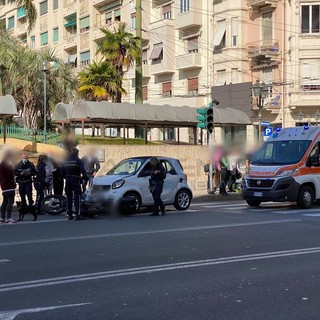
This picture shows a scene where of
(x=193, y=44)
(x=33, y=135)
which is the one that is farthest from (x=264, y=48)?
(x=33, y=135)

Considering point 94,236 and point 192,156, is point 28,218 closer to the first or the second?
point 94,236

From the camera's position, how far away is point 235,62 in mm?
42750

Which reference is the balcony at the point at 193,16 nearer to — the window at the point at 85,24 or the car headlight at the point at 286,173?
the window at the point at 85,24

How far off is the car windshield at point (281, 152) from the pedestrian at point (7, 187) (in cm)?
761

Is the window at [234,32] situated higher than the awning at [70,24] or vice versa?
the awning at [70,24]

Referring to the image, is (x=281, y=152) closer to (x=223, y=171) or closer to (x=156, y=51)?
(x=223, y=171)

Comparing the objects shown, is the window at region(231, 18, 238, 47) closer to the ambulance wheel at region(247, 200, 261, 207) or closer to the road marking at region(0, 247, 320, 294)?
the ambulance wheel at region(247, 200, 261, 207)

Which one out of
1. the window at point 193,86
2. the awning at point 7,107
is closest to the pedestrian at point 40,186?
the awning at point 7,107

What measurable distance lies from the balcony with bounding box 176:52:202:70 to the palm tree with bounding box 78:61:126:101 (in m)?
9.71

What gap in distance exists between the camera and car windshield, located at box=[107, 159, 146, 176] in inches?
618

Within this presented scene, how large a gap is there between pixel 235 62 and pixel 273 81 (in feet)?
10.8

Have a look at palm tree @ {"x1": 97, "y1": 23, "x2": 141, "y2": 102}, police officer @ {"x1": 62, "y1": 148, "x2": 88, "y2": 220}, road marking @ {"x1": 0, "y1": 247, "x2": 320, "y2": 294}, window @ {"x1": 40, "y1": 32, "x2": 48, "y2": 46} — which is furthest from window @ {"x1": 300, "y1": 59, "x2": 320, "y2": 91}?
window @ {"x1": 40, "y1": 32, "x2": 48, "y2": 46}

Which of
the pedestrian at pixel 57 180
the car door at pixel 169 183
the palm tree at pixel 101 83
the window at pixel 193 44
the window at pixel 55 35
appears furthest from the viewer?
the window at pixel 55 35

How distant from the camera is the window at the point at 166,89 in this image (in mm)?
48875
